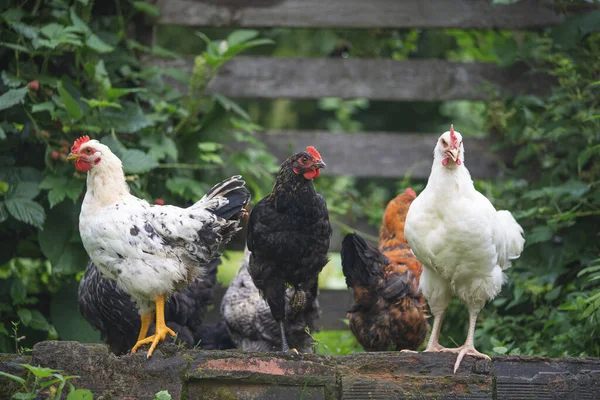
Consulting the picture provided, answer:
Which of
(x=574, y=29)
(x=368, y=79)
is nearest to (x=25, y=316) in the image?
(x=368, y=79)

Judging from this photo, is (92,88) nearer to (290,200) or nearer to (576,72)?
(290,200)

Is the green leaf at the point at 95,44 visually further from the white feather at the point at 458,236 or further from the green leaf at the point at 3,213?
the white feather at the point at 458,236

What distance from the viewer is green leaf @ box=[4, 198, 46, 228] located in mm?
5312

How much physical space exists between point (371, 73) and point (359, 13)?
0.55 m

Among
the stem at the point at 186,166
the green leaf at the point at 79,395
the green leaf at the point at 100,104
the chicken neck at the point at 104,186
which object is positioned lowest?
the green leaf at the point at 79,395

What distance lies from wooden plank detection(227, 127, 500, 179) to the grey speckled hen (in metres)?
1.71

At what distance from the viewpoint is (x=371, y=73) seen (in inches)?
285

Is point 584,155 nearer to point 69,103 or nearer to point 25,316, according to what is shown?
point 69,103

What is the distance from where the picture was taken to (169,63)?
7297 mm

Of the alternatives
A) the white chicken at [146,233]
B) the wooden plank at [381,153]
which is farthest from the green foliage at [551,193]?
the white chicken at [146,233]

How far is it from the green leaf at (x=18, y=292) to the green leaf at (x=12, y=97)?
4.15ft

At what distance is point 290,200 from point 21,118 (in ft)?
7.95

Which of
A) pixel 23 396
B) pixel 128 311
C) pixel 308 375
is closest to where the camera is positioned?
pixel 23 396

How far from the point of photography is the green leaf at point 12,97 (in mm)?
5445
